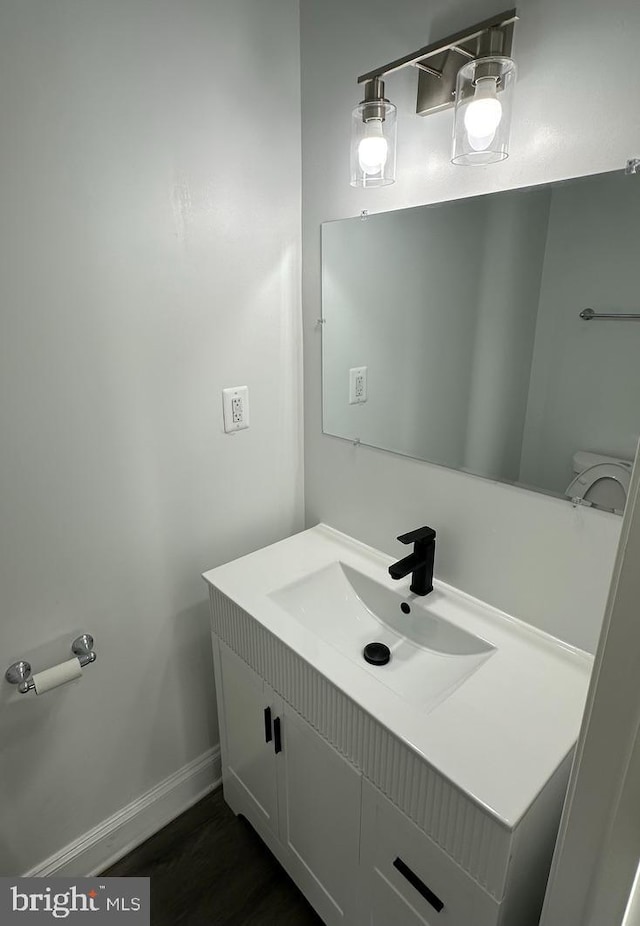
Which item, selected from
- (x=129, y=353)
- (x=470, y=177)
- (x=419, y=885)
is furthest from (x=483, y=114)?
(x=419, y=885)

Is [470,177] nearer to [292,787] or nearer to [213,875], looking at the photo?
[292,787]

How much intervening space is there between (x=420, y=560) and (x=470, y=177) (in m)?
0.89

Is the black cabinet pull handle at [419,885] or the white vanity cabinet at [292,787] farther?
the white vanity cabinet at [292,787]

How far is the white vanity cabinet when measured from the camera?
112cm

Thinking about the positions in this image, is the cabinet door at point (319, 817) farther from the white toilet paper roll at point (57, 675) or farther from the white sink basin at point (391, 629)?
the white toilet paper roll at point (57, 675)

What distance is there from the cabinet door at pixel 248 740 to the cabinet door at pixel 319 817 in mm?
52

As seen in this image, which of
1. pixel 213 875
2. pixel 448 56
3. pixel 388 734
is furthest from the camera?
pixel 213 875

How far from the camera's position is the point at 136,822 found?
1523 millimetres

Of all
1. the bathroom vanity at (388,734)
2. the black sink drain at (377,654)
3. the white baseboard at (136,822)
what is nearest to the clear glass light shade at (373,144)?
the bathroom vanity at (388,734)

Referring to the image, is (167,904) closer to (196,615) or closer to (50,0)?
(196,615)

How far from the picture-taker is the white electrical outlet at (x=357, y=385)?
1.45 m

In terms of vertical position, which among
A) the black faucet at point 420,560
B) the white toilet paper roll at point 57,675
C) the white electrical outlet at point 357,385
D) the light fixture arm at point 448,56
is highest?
the light fixture arm at point 448,56

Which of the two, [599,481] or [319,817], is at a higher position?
[599,481]

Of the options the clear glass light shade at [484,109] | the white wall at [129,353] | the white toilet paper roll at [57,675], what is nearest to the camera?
the clear glass light shade at [484,109]
